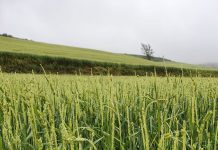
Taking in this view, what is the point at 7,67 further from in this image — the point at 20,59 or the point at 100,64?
the point at 100,64

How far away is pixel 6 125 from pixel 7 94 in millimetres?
1353

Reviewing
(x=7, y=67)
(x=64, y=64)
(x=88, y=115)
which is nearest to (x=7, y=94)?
(x=88, y=115)

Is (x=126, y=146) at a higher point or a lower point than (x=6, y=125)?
lower

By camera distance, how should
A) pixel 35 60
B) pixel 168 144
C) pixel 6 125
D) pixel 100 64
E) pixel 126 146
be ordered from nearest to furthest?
pixel 6 125
pixel 168 144
pixel 126 146
pixel 35 60
pixel 100 64

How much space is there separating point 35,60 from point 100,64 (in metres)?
5.93

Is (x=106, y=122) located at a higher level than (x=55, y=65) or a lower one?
lower

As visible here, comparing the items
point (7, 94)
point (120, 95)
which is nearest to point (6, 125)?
point (7, 94)

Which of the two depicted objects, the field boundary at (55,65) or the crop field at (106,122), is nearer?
the crop field at (106,122)

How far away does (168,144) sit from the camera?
2020 mm

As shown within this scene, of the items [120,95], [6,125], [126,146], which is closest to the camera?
[6,125]

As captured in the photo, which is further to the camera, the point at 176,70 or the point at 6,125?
the point at 176,70

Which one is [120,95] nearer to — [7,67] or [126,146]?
[126,146]

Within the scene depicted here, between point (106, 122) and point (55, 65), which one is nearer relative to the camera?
point (106, 122)

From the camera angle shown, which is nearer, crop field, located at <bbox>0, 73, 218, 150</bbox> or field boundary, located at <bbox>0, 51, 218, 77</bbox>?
crop field, located at <bbox>0, 73, 218, 150</bbox>
